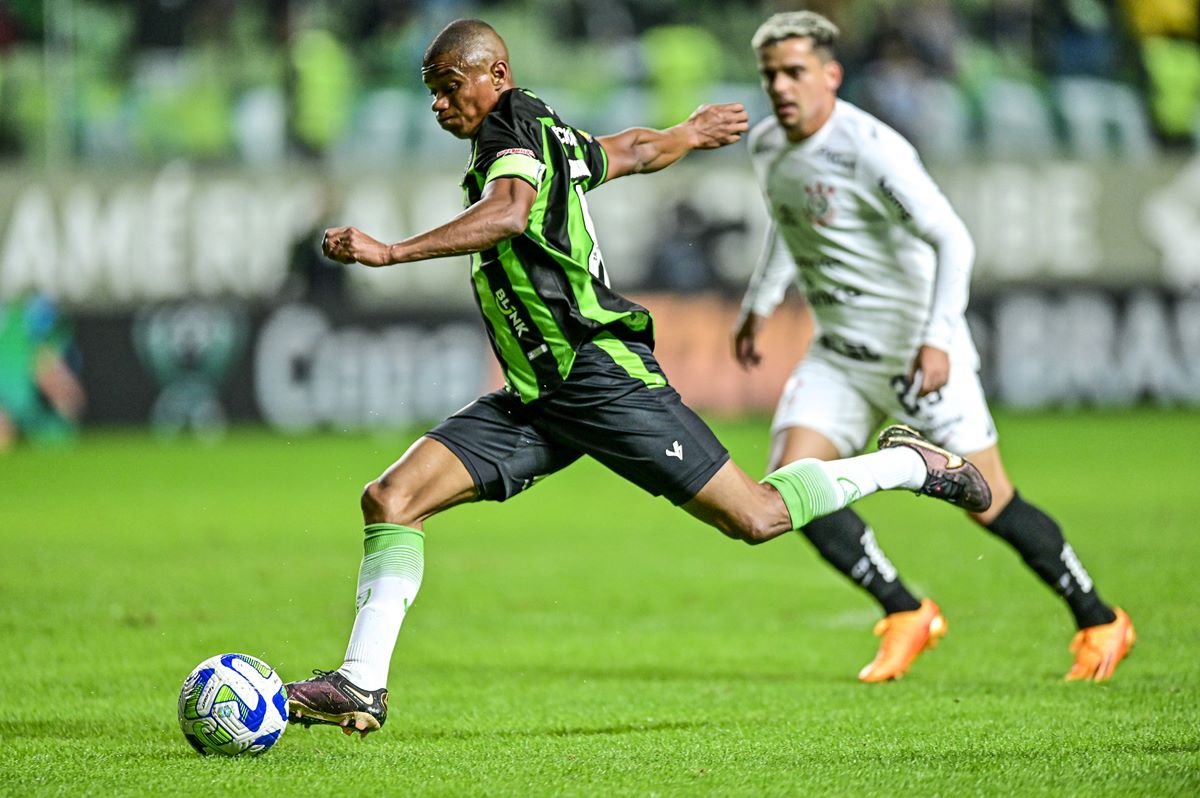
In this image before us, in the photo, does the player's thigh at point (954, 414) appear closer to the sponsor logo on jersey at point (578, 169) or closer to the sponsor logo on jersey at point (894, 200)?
the sponsor logo on jersey at point (894, 200)

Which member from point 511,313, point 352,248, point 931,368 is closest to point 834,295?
point 931,368

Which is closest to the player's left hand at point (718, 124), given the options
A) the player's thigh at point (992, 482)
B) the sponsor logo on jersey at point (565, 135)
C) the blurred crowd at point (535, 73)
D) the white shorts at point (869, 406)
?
the sponsor logo on jersey at point (565, 135)

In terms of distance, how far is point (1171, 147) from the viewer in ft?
65.5

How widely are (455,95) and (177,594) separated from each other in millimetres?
4566

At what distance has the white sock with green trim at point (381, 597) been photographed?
17.3ft

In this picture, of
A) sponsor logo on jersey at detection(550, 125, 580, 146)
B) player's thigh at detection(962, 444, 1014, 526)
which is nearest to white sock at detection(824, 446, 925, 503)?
player's thigh at detection(962, 444, 1014, 526)

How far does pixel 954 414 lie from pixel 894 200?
34.1 inches

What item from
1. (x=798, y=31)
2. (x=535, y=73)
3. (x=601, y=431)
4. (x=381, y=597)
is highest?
(x=535, y=73)

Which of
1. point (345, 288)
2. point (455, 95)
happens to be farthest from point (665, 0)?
point (455, 95)

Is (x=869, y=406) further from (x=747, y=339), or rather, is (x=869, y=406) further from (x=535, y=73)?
(x=535, y=73)

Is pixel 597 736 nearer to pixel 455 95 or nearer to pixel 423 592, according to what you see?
pixel 455 95

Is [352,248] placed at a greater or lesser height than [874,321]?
greater

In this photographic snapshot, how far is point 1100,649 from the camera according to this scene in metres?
6.56

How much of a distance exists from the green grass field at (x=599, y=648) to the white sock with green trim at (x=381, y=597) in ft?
0.87
